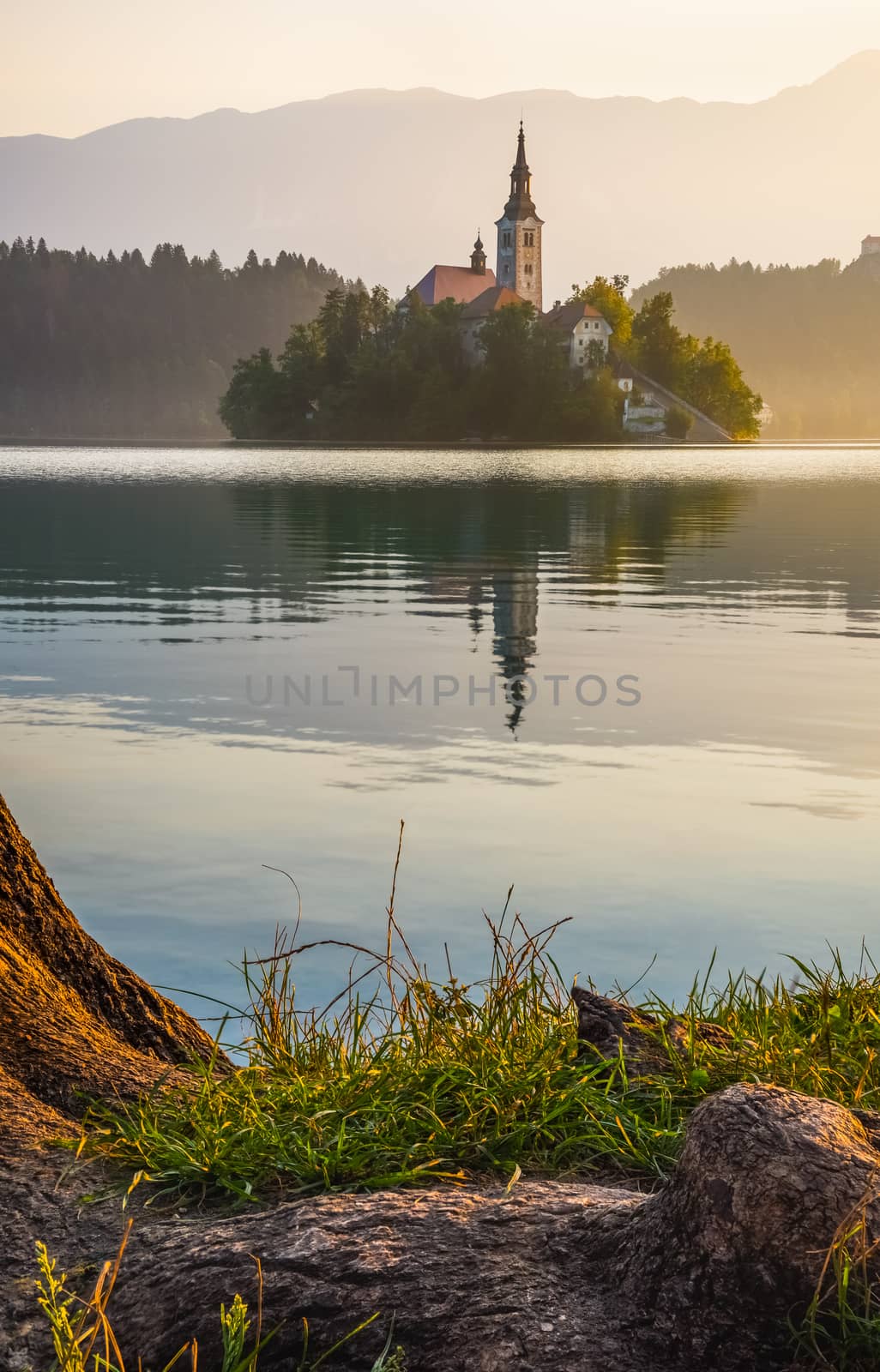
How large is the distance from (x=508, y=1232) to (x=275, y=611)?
20969 mm

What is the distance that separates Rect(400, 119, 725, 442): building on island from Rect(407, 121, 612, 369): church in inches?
3.9

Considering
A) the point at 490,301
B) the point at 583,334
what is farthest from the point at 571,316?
the point at 490,301

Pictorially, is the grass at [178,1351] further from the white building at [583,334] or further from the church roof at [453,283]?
the church roof at [453,283]

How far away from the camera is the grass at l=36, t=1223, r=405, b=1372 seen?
239 centimetres

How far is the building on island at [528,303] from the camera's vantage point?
142875 mm

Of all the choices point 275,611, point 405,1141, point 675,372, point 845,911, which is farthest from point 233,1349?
point 675,372

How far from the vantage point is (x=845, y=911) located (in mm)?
Result: 7867

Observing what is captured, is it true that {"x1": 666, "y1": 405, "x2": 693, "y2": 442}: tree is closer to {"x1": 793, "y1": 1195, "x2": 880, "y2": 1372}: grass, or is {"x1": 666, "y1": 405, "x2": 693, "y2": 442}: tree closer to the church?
the church

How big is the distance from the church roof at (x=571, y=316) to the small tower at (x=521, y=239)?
101 feet

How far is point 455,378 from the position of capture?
5655 inches

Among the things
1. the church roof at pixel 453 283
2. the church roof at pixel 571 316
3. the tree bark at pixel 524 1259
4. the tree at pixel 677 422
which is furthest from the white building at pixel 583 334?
the tree bark at pixel 524 1259

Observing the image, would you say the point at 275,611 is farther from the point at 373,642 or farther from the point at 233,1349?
the point at 233,1349

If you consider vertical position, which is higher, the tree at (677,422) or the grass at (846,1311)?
the tree at (677,422)

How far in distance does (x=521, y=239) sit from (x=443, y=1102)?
18701cm
